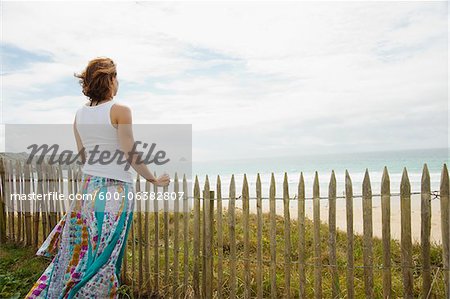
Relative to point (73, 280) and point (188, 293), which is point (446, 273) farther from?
point (73, 280)

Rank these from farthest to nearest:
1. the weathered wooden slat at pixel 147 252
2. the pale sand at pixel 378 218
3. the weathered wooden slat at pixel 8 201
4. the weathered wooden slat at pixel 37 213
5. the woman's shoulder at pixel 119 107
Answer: the pale sand at pixel 378 218, the weathered wooden slat at pixel 8 201, the weathered wooden slat at pixel 37 213, the weathered wooden slat at pixel 147 252, the woman's shoulder at pixel 119 107

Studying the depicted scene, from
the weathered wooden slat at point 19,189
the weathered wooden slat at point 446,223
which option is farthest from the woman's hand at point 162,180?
the weathered wooden slat at point 19,189

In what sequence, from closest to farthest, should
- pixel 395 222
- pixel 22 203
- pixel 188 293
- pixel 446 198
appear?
pixel 446 198 → pixel 188 293 → pixel 22 203 → pixel 395 222

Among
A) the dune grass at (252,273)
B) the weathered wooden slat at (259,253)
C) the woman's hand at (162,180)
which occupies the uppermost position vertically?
the woman's hand at (162,180)

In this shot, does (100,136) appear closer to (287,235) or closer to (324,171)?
(287,235)

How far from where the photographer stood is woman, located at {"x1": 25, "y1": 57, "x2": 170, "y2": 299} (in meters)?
3.13

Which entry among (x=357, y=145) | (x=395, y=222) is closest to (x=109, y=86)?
(x=395, y=222)

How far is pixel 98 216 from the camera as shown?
3.30m

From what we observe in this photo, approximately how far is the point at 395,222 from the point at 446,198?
9.92 m

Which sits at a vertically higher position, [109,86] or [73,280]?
[109,86]

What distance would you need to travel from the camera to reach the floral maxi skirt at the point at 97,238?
129 inches

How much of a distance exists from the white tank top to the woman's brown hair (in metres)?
0.08

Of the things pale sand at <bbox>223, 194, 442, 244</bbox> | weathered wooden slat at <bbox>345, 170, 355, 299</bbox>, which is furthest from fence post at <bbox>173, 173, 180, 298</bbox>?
pale sand at <bbox>223, 194, 442, 244</bbox>

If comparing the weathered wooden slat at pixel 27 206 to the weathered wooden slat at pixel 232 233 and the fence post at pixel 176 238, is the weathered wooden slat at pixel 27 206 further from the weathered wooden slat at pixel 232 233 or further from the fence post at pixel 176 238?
the weathered wooden slat at pixel 232 233
